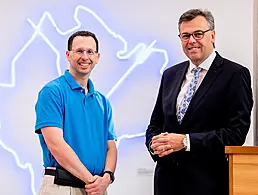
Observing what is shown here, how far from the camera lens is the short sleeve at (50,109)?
2016mm

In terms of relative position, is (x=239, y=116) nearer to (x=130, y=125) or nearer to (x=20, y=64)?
(x=130, y=125)

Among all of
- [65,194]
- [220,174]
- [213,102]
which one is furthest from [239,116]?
[65,194]

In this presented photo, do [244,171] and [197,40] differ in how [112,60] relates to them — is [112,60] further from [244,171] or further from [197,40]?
[244,171]

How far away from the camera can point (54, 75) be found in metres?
2.79

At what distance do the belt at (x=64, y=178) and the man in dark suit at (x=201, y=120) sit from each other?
337 millimetres

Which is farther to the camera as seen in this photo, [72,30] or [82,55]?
[72,30]

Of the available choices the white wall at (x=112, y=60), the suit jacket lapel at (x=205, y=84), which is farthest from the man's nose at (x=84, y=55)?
the white wall at (x=112, y=60)

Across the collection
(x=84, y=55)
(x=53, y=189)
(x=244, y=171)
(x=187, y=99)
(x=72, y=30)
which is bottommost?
(x=53, y=189)

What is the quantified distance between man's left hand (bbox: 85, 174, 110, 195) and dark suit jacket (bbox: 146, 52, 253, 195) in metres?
0.23

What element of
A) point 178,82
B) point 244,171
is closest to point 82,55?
point 178,82

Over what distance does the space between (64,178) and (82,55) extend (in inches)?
21.1

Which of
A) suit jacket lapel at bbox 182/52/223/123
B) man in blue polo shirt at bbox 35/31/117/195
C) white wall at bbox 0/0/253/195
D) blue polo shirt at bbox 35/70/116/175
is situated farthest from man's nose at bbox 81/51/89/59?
white wall at bbox 0/0/253/195

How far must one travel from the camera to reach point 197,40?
2.00m

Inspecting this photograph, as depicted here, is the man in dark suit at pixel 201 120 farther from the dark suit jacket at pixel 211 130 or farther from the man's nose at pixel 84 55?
the man's nose at pixel 84 55
